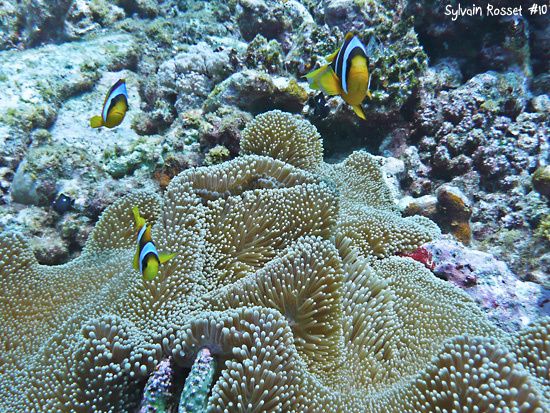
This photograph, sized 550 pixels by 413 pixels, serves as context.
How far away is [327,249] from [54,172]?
4154mm

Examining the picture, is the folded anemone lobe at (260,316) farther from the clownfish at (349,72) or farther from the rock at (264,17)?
the rock at (264,17)

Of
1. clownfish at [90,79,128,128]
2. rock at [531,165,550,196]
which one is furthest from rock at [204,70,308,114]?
rock at [531,165,550,196]

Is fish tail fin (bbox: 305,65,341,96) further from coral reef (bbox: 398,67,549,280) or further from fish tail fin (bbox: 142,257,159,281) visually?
coral reef (bbox: 398,67,549,280)

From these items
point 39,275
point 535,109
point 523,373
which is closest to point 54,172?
point 39,275

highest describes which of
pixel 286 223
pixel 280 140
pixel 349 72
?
pixel 349 72

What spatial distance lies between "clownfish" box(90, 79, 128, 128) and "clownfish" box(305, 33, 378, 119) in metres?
1.97

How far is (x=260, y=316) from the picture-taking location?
1.95m

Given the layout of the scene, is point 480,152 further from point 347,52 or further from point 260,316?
point 260,316

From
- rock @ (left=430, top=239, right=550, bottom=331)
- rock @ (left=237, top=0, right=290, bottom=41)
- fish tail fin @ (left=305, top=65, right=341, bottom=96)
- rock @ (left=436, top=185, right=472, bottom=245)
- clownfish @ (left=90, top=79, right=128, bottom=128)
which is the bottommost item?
rock @ (left=430, top=239, right=550, bottom=331)

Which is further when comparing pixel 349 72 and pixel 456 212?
pixel 456 212

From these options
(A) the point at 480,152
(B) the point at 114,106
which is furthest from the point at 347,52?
(A) the point at 480,152

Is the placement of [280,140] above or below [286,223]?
above

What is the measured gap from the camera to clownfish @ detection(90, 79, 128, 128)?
3217 millimetres

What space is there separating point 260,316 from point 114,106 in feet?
8.07
